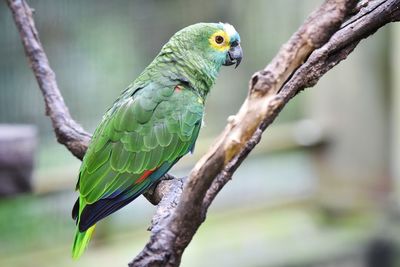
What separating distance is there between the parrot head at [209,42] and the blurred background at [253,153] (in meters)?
1.32

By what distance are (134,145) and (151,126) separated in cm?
7

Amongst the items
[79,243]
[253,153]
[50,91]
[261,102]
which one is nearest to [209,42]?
[50,91]

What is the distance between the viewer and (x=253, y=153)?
3.69m

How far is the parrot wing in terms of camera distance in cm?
147

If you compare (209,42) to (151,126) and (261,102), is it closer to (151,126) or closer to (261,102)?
(151,126)

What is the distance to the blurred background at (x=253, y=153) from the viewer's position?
9.88ft

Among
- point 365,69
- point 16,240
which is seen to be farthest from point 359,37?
point 365,69

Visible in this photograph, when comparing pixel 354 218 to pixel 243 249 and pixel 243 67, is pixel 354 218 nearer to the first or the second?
pixel 243 249

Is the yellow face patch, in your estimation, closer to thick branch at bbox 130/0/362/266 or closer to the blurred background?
thick branch at bbox 130/0/362/266

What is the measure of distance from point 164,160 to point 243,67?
2005mm

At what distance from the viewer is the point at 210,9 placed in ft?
11.0

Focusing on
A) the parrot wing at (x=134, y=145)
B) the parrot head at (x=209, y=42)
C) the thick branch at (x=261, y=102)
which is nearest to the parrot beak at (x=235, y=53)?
the parrot head at (x=209, y=42)

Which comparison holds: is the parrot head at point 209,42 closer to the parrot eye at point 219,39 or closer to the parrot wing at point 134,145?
the parrot eye at point 219,39

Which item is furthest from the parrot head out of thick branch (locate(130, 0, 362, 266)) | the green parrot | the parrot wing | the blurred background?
the blurred background
